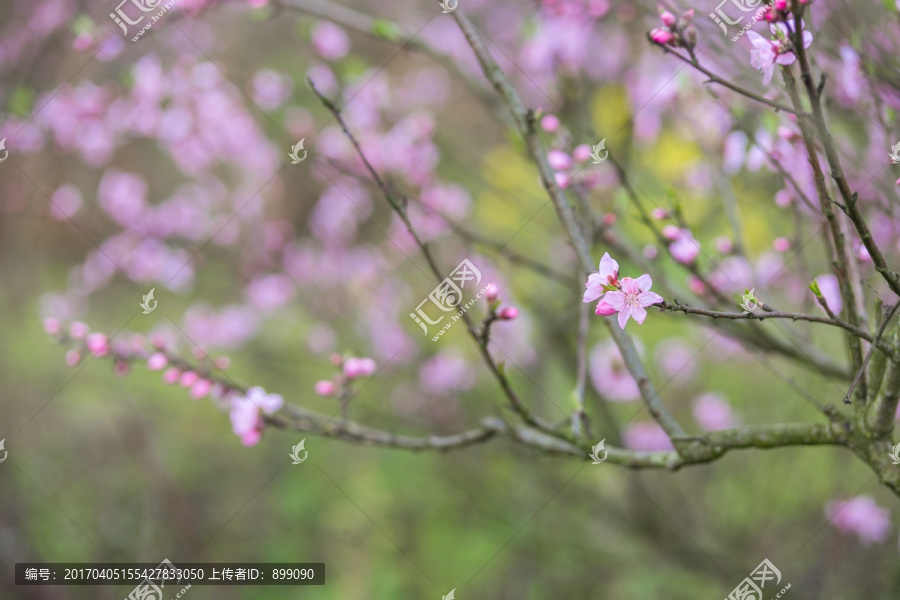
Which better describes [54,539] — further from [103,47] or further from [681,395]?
[681,395]

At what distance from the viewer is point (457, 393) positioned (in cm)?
386

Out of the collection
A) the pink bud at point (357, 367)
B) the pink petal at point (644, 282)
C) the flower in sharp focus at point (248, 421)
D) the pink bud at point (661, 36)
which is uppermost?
the pink bud at point (661, 36)


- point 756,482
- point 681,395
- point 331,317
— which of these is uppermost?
point 331,317

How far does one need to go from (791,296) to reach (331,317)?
2.64 meters

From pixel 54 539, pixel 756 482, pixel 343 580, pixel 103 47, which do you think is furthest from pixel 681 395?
pixel 54 539

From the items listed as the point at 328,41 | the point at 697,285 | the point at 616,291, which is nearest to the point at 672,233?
the point at 697,285

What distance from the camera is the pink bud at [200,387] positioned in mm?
1760

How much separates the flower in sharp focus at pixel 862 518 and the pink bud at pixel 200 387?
2568mm

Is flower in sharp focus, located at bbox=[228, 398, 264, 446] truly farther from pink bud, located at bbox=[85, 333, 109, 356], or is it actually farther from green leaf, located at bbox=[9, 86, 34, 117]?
green leaf, located at bbox=[9, 86, 34, 117]

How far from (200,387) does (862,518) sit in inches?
105

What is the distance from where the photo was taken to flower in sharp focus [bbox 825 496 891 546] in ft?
8.24
